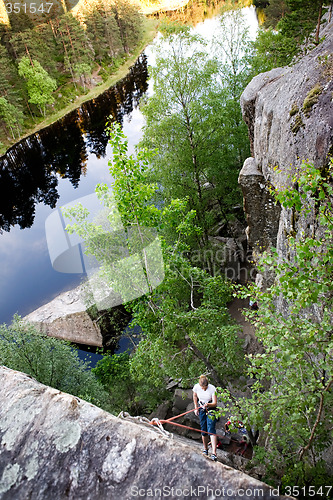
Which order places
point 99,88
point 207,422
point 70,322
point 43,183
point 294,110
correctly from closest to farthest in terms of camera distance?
point 207,422
point 294,110
point 70,322
point 43,183
point 99,88

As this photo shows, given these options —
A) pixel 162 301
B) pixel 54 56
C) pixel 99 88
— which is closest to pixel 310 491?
pixel 162 301

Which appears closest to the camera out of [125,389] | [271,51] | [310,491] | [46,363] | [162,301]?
[310,491]

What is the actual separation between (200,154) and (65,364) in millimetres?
14084

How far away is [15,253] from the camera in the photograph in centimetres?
3569

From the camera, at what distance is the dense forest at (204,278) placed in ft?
17.4

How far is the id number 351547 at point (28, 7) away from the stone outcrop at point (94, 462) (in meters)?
66.6

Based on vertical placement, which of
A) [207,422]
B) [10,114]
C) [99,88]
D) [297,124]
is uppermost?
[297,124]

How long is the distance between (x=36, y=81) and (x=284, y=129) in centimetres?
5276

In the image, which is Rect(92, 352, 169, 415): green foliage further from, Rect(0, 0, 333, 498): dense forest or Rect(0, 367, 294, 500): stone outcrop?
Rect(0, 367, 294, 500): stone outcrop

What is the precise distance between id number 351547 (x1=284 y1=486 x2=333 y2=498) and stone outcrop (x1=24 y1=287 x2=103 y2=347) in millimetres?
18755

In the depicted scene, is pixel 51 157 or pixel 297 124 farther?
pixel 51 157

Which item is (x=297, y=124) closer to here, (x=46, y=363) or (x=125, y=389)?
(x=125, y=389)

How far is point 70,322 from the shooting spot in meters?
23.6

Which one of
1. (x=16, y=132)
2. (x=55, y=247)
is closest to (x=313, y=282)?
(x=55, y=247)
